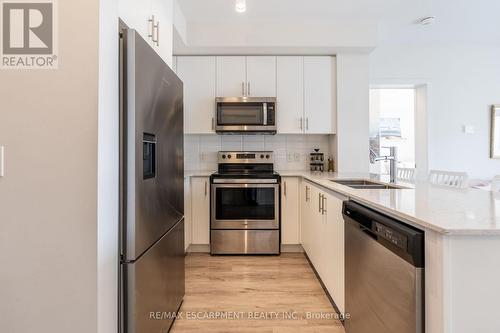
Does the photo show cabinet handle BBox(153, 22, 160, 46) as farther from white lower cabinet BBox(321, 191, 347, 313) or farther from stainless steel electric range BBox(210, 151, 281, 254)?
stainless steel electric range BBox(210, 151, 281, 254)

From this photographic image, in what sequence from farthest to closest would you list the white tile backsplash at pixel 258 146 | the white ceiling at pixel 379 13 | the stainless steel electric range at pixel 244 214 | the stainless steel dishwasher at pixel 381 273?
the white tile backsplash at pixel 258 146
the stainless steel electric range at pixel 244 214
the white ceiling at pixel 379 13
the stainless steel dishwasher at pixel 381 273

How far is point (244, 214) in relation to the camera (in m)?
3.24

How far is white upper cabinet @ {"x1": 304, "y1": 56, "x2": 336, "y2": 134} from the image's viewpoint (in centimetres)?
349

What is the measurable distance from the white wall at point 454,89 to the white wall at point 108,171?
349 cm

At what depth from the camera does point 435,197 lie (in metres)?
1.46

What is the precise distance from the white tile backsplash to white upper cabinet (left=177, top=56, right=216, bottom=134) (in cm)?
29

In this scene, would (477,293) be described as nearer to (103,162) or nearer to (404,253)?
(404,253)

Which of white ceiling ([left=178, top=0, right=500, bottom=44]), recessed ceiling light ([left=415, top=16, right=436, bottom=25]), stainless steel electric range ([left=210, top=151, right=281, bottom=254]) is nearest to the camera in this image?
white ceiling ([left=178, top=0, right=500, bottom=44])

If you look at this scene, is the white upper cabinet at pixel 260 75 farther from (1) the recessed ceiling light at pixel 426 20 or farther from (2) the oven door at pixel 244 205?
(1) the recessed ceiling light at pixel 426 20

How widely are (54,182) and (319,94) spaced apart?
2.98 m

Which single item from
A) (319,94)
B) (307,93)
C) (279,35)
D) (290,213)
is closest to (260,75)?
(279,35)

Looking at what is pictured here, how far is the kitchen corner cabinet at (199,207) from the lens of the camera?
332cm

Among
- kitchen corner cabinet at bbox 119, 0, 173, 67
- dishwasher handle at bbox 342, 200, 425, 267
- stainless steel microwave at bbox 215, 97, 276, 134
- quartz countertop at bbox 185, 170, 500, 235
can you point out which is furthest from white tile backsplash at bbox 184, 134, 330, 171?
dishwasher handle at bbox 342, 200, 425, 267

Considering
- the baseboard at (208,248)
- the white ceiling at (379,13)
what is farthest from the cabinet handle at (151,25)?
the baseboard at (208,248)
